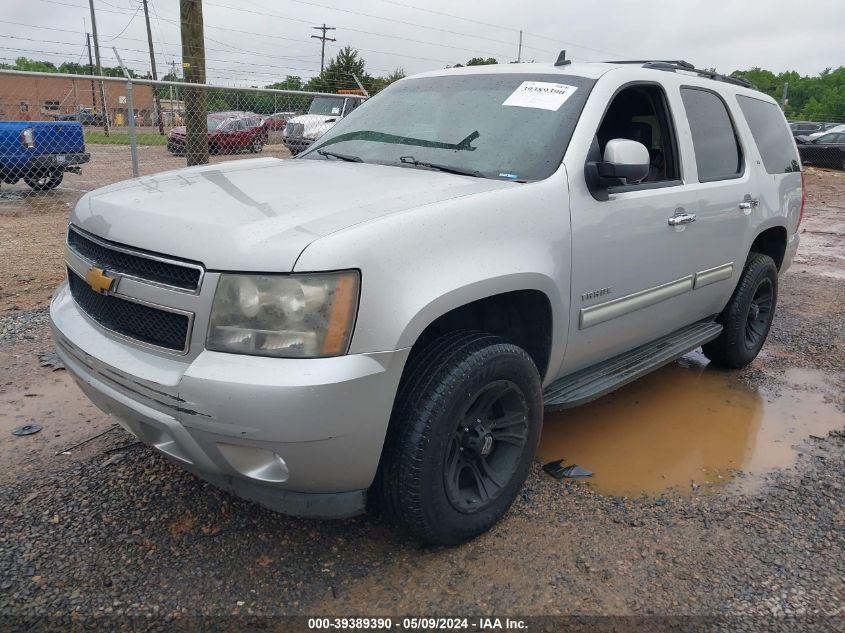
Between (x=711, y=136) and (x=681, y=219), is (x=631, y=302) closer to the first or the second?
(x=681, y=219)

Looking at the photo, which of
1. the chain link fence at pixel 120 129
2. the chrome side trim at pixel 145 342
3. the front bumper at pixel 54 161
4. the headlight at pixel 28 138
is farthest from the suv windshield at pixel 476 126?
the front bumper at pixel 54 161

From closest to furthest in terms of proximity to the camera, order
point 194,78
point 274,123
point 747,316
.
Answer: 1. point 747,316
2. point 194,78
3. point 274,123

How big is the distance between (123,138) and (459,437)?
29.0ft

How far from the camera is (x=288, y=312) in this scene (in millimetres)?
2043

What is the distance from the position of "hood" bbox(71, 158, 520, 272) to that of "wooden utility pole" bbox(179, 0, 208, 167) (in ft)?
19.0

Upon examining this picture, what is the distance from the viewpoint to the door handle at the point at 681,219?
336cm

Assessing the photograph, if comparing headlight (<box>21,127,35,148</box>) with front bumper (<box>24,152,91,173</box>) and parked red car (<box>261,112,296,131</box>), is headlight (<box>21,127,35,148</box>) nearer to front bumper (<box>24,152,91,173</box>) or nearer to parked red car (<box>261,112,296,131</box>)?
front bumper (<box>24,152,91,173</box>)

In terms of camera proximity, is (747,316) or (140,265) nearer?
(140,265)

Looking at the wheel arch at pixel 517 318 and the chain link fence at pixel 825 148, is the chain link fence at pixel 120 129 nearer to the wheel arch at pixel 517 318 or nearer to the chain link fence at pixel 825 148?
the wheel arch at pixel 517 318

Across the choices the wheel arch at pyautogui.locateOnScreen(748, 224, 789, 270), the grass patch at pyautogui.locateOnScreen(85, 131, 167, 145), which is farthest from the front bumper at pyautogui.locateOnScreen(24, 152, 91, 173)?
the wheel arch at pyautogui.locateOnScreen(748, 224, 789, 270)

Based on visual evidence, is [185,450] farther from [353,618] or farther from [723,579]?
[723,579]

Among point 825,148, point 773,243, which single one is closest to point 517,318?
point 773,243

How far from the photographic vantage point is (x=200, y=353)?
Answer: 210 cm

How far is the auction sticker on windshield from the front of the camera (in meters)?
3.13
